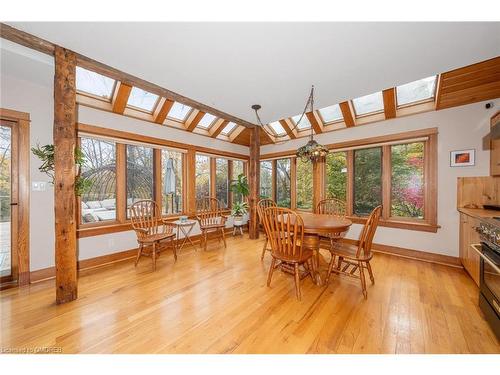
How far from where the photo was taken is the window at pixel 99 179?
292 cm

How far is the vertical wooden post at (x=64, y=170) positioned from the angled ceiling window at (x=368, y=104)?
13.6ft

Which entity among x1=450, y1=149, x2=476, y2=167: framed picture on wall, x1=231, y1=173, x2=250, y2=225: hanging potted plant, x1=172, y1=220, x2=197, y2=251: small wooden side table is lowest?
x1=172, y1=220, x2=197, y2=251: small wooden side table

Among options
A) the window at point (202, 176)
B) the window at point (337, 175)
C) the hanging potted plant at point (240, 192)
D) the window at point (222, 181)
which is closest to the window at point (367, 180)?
the window at point (337, 175)

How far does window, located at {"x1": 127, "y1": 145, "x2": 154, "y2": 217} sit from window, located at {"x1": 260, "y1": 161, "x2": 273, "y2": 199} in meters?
2.84

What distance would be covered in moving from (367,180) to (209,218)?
3270 mm

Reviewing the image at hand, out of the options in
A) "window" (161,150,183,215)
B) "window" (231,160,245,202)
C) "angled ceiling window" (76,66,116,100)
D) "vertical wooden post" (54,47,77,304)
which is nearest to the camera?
"vertical wooden post" (54,47,77,304)

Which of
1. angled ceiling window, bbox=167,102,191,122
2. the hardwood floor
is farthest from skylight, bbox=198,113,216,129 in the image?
the hardwood floor

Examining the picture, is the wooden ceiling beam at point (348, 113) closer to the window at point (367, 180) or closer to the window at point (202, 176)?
the window at point (367, 180)

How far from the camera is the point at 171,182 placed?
153 inches

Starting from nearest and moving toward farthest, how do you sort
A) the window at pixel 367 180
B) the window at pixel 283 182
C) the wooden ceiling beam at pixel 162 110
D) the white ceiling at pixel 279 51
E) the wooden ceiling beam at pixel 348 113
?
the white ceiling at pixel 279 51 < the wooden ceiling beam at pixel 162 110 < the wooden ceiling beam at pixel 348 113 < the window at pixel 367 180 < the window at pixel 283 182

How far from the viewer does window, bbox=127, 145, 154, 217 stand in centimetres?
336

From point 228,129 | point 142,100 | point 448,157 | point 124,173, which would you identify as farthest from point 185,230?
point 448,157

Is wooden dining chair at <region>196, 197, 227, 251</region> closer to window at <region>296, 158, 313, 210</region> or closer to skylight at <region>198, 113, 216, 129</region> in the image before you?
skylight at <region>198, 113, 216, 129</region>

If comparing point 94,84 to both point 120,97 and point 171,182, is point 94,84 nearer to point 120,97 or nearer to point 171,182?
point 120,97
